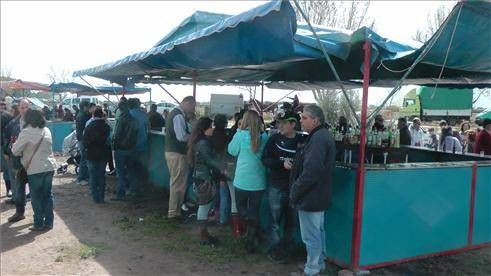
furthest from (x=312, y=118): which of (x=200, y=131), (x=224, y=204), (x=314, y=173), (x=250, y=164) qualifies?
(x=224, y=204)

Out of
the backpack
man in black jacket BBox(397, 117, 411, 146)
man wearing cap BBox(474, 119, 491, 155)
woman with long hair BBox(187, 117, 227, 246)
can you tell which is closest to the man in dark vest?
woman with long hair BBox(187, 117, 227, 246)

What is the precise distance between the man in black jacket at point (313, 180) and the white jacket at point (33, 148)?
3.48 m

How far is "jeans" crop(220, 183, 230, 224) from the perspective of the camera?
654 cm

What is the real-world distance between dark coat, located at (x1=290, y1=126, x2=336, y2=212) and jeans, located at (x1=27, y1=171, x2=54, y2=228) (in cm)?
355

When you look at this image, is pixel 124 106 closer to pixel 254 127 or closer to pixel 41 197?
pixel 41 197

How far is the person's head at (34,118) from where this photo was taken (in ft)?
19.4

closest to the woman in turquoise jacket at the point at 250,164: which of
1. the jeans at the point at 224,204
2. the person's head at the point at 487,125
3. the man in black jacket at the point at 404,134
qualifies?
the jeans at the point at 224,204

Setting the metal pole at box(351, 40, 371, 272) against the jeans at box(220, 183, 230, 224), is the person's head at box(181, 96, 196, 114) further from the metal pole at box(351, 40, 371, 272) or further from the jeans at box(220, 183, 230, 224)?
the metal pole at box(351, 40, 371, 272)

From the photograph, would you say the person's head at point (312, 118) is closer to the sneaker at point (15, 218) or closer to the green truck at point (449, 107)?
the sneaker at point (15, 218)

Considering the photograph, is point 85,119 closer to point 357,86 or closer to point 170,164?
point 170,164

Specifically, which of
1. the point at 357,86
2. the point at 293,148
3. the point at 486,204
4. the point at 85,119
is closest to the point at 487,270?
the point at 486,204

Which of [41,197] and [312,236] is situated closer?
[312,236]

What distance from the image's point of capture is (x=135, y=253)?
544cm

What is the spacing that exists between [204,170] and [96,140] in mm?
2919
